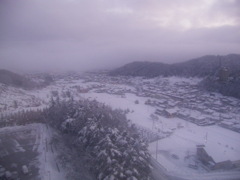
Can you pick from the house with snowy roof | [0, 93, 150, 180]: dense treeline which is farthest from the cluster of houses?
[0, 93, 150, 180]: dense treeline

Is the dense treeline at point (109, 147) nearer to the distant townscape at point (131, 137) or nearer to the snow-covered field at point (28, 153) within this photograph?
the distant townscape at point (131, 137)

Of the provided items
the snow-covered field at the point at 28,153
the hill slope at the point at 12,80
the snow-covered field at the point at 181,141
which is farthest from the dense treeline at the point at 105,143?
the hill slope at the point at 12,80

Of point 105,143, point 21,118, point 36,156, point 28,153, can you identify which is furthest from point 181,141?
point 21,118

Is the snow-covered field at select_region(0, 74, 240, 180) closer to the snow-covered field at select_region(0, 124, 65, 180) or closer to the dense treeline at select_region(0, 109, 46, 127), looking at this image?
the snow-covered field at select_region(0, 124, 65, 180)

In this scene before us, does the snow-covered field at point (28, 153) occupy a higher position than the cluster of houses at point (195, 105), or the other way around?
the cluster of houses at point (195, 105)

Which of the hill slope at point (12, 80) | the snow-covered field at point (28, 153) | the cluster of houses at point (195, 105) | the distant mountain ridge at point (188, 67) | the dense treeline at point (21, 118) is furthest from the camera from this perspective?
the distant mountain ridge at point (188, 67)

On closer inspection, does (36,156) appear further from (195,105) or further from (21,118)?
(195,105)

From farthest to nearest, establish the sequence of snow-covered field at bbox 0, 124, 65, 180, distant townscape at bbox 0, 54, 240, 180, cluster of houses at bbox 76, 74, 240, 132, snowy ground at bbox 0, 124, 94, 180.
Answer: cluster of houses at bbox 76, 74, 240, 132 < snow-covered field at bbox 0, 124, 65, 180 < snowy ground at bbox 0, 124, 94, 180 < distant townscape at bbox 0, 54, 240, 180

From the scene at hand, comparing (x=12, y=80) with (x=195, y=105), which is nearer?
(x=195, y=105)

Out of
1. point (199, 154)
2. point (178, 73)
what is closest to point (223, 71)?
point (178, 73)

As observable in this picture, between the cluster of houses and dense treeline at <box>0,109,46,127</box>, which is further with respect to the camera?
the cluster of houses
